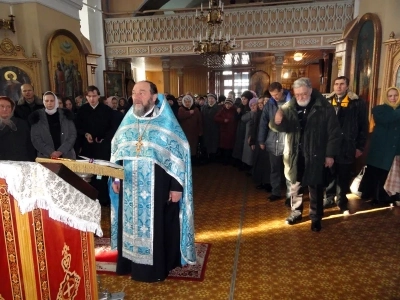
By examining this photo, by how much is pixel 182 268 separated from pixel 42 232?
1571 mm

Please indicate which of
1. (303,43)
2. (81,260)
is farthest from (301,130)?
(303,43)

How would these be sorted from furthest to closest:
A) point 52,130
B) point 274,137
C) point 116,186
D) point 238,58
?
point 238,58 → point 274,137 → point 52,130 → point 116,186

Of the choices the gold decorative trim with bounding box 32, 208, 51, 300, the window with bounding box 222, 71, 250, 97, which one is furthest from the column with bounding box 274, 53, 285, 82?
the gold decorative trim with bounding box 32, 208, 51, 300

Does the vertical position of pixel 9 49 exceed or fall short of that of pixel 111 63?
it falls short

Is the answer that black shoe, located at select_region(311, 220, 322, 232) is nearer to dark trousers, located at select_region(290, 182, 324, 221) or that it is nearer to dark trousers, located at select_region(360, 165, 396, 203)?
dark trousers, located at select_region(290, 182, 324, 221)

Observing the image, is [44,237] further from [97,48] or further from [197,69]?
[197,69]

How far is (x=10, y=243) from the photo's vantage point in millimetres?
1600

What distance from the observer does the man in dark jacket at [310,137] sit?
3295mm

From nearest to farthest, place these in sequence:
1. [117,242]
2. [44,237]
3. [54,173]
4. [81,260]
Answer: [54,173], [44,237], [81,260], [117,242]

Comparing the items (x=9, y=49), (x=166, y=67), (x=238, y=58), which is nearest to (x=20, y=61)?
(x=9, y=49)

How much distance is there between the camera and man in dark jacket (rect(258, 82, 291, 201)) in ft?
14.5

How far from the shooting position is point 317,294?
2508 mm

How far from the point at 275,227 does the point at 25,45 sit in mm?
6638

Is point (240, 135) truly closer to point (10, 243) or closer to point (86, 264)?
point (86, 264)
